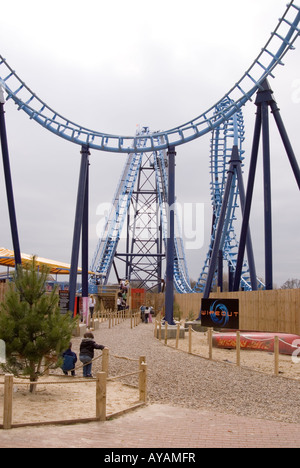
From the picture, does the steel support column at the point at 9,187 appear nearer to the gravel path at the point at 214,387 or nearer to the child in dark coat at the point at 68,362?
the gravel path at the point at 214,387

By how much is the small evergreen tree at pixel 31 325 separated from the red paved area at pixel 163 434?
2.03 meters

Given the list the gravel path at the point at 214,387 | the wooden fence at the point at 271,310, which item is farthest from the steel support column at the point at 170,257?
the gravel path at the point at 214,387

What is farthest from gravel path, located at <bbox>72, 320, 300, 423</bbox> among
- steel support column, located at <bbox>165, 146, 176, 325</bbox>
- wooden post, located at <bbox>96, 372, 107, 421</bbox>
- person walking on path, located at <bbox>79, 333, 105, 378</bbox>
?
steel support column, located at <bbox>165, 146, 176, 325</bbox>

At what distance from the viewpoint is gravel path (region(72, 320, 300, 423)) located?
8.21 meters

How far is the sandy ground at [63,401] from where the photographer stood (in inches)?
282

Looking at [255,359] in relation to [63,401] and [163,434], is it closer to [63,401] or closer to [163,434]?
[63,401]

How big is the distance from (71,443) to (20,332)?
310 cm

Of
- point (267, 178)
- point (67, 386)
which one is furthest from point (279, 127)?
point (67, 386)

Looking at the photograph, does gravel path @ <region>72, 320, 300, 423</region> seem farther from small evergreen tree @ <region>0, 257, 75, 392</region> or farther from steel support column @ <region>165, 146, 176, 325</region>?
steel support column @ <region>165, 146, 176, 325</region>

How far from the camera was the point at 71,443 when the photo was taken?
581cm

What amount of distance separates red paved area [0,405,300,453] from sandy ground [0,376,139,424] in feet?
1.75

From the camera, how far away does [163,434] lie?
6277mm

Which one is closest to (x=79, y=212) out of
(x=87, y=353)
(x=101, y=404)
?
(x=87, y=353)

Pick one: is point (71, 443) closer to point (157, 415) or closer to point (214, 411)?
point (157, 415)
